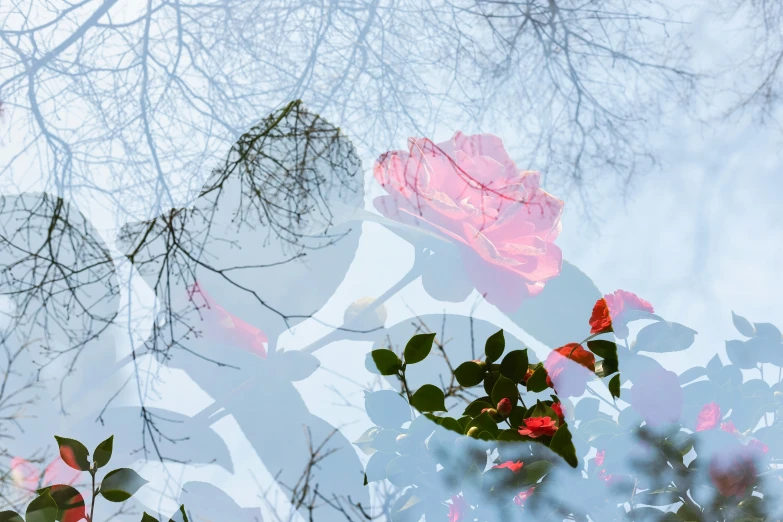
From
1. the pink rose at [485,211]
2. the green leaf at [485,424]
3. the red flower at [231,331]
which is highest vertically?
the pink rose at [485,211]

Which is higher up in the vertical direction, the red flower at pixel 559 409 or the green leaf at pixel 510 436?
the red flower at pixel 559 409

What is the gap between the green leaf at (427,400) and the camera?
1.28 ft

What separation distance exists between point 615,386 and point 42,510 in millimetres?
382

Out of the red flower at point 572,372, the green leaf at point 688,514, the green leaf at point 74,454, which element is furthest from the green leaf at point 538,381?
the green leaf at point 74,454

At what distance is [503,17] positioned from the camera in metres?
0.68

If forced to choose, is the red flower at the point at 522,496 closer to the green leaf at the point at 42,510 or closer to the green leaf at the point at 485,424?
the green leaf at the point at 485,424

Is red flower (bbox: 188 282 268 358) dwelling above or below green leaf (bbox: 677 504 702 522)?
above

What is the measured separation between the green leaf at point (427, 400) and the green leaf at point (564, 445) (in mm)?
79

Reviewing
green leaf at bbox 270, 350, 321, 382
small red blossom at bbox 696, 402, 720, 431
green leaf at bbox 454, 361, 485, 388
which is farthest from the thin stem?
small red blossom at bbox 696, 402, 720, 431

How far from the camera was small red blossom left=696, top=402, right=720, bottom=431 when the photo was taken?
0.36 meters

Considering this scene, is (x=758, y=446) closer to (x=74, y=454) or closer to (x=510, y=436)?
(x=510, y=436)

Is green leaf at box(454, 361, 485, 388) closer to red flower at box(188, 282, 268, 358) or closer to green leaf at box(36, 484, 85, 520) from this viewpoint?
red flower at box(188, 282, 268, 358)

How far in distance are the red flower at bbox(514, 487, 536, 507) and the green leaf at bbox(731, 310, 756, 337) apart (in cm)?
24

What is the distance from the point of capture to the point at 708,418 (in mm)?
365
